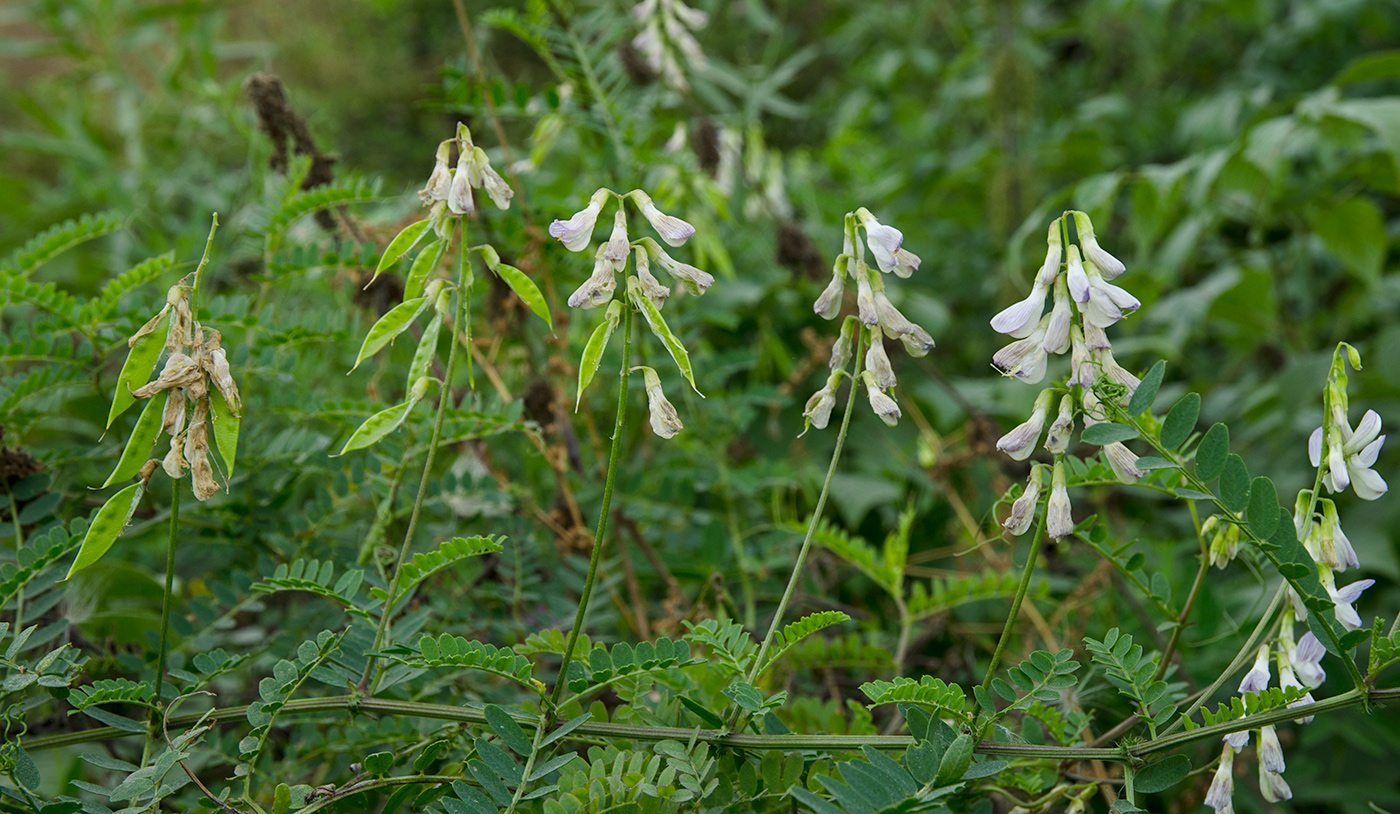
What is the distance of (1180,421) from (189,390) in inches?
23.2

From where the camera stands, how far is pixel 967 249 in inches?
79.0

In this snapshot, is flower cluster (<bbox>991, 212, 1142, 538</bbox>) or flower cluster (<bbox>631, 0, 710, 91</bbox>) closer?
flower cluster (<bbox>991, 212, 1142, 538</bbox>)

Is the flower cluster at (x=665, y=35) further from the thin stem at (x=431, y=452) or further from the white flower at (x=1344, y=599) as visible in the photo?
the white flower at (x=1344, y=599)

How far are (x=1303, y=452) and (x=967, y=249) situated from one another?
0.81m

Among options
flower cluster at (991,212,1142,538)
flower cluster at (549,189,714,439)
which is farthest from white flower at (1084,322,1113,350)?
flower cluster at (549,189,714,439)

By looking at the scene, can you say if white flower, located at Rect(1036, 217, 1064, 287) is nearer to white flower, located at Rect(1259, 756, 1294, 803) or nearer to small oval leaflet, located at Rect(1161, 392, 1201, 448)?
small oval leaflet, located at Rect(1161, 392, 1201, 448)

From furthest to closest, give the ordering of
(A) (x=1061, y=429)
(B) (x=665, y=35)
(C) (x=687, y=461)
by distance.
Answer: (B) (x=665, y=35) < (C) (x=687, y=461) < (A) (x=1061, y=429)

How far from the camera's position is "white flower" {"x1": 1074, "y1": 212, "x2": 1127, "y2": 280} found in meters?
0.55

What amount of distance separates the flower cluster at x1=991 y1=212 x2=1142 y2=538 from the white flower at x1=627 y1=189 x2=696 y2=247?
181mm

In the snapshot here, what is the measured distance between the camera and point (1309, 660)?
1.98 feet

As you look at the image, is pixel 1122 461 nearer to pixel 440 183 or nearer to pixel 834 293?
pixel 834 293

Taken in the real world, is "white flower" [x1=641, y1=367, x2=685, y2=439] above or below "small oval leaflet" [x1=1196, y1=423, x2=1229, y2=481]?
above

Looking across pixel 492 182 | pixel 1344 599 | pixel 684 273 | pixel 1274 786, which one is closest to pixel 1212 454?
pixel 1344 599

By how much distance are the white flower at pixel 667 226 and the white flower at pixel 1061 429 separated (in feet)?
0.75
